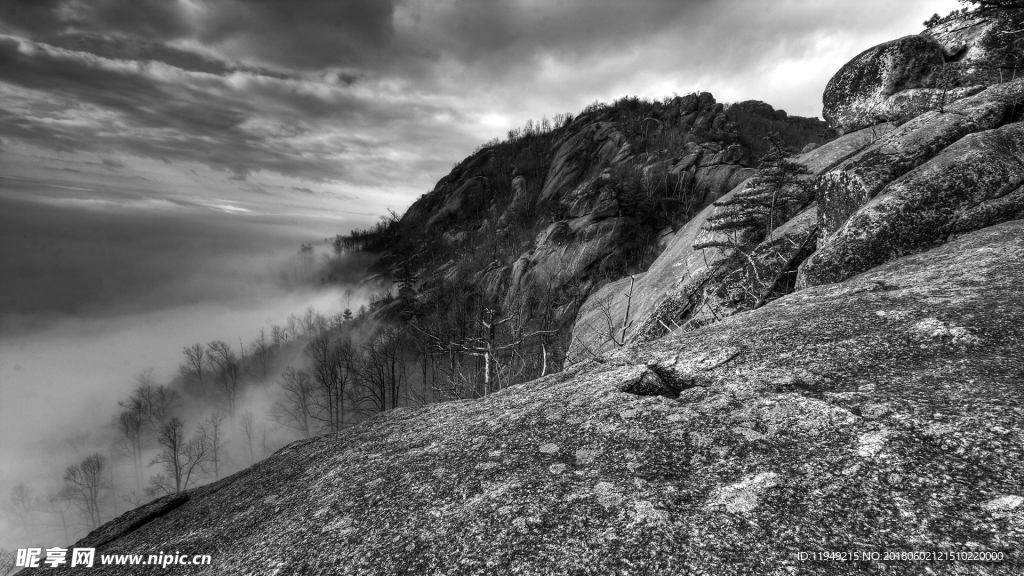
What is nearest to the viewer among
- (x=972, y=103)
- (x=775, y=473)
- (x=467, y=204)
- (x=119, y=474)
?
(x=775, y=473)

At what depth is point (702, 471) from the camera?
2119 millimetres

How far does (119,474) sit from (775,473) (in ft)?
360

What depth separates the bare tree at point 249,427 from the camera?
71.3 m

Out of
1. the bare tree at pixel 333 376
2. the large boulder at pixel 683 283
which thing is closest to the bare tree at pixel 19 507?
the bare tree at pixel 333 376

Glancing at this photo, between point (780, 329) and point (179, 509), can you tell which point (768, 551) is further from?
point (179, 509)

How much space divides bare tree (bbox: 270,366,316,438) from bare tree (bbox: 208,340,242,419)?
1317 centimetres

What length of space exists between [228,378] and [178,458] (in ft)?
63.4

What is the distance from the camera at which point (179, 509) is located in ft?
11.9

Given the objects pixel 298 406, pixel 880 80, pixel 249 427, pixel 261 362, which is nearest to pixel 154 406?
pixel 261 362

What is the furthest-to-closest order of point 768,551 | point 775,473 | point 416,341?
point 416,341
point 775,473
point 768,551

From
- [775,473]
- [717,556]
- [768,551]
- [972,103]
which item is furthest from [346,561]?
[972,103]

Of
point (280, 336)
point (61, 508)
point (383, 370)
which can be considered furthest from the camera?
point (280, 336)

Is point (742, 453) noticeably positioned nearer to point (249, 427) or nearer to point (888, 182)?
point (888, 182)

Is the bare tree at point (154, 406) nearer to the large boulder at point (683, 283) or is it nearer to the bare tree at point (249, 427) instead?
the bare tree at point (249, 427)
